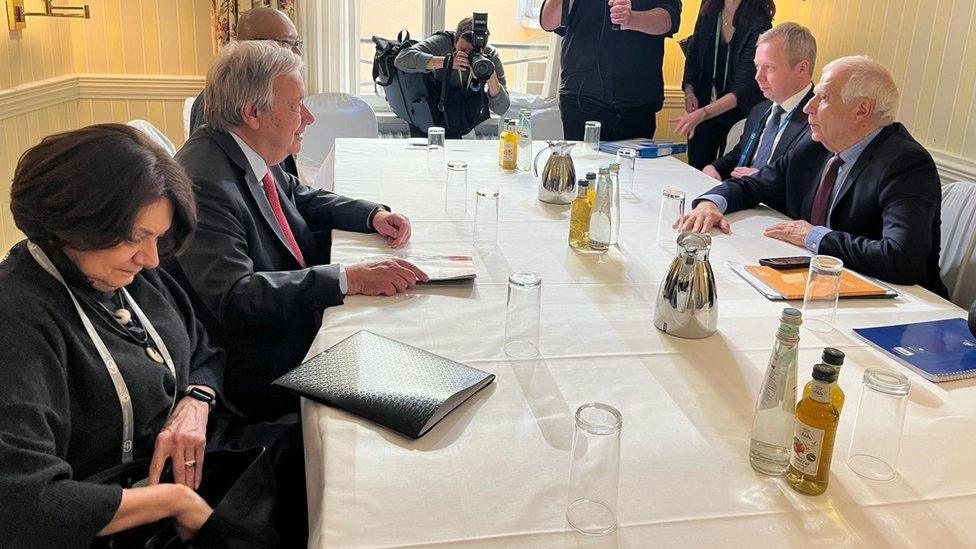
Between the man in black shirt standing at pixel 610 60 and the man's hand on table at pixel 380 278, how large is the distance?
2.26 m

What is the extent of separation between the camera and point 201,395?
4.47ft

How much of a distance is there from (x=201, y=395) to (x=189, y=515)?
0.32 meters

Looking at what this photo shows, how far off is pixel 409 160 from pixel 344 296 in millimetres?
1406

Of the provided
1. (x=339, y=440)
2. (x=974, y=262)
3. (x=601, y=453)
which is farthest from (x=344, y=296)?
(x=974, y=262)

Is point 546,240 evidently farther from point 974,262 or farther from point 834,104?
point 974,262

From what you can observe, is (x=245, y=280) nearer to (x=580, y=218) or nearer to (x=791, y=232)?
(x=580, y=218)

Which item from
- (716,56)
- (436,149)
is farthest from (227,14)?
(716,56)

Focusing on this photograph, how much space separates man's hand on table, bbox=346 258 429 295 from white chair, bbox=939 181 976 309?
1.58m

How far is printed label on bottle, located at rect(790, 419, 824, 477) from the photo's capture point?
99cm

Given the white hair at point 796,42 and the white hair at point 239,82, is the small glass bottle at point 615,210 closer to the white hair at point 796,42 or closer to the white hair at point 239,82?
the white hair at point 239,82

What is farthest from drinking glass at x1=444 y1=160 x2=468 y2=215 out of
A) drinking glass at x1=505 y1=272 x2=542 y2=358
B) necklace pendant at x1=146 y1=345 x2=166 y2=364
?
necklace pendant at x1=146 y1=345 x2=166 y2=364

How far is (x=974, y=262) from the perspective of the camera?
221cm

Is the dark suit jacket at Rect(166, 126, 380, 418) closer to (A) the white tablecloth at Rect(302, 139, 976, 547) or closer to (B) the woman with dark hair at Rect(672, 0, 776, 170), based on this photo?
(A) the white tablecloth at Rect(302, 139, 976, 547)

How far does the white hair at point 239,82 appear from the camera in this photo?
1.75 m
